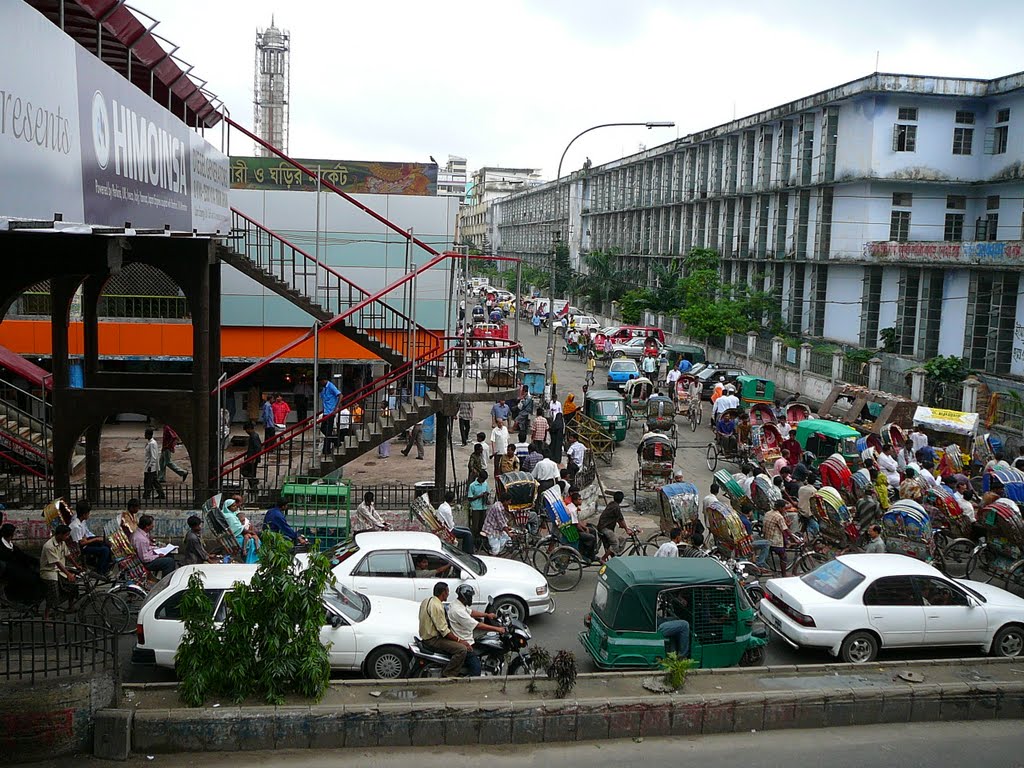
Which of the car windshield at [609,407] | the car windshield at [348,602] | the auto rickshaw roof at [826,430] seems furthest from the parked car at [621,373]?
the car windshield at [348,602]

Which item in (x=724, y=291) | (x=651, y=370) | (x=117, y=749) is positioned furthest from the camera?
(x=724, y=291)

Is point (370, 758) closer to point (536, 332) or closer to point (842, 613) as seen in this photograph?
point (842, 613)

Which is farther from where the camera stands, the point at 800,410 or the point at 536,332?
the point at 536,332

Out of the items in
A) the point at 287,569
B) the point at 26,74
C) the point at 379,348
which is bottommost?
the point at 287,569

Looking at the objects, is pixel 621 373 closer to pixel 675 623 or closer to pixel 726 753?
pixel 675 623

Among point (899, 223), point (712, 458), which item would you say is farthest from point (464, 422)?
point (899, 223)

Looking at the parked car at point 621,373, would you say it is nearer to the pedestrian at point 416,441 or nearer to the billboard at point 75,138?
the pedestrian at point 416,441

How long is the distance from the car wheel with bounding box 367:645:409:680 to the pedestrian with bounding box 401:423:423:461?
14293mm

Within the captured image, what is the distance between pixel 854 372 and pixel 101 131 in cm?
3048

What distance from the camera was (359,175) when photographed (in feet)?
101

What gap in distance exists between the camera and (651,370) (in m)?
39.5

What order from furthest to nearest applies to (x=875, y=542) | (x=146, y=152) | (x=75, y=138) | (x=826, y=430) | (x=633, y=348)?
(x=633, y=348) < (x=826, y=430) < (x=875, y=542) < (x=146, y=152) < (x=75, y=138)

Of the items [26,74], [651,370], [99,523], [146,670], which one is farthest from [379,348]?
[651,370]

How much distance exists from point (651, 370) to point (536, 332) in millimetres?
26556
